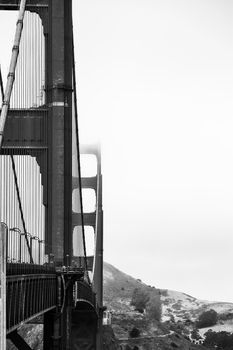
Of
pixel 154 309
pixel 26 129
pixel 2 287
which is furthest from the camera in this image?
pixel 154 309

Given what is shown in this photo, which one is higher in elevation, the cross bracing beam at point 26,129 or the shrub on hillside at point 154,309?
the cross bracing beam at point 26,129

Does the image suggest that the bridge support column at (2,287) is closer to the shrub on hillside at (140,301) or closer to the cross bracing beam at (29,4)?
the cross bracing beam at (29,4)

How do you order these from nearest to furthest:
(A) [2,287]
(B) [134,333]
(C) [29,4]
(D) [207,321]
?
(A) [2,287] < (C) [29,4] < (B) [134,333] < (D) [207,321]

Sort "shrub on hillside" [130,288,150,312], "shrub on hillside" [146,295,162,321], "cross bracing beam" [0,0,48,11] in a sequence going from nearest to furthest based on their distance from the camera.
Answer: "cross bracing beam" [0,0,48,11]
"shrub on hillside" [146,295,162,321]
"shrub on hillside" [130,288,150,312]

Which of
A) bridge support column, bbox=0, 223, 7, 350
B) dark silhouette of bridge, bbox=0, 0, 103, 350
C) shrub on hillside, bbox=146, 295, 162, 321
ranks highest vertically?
dark silhouette of bridge, bbox=0, 0, 103, 350

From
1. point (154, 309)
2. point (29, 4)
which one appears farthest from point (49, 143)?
point (154, 309)

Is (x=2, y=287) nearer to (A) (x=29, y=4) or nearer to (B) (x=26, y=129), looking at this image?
(B) (x=26, y=129)

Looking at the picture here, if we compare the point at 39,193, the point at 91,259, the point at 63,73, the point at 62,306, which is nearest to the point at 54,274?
the point at 62,306

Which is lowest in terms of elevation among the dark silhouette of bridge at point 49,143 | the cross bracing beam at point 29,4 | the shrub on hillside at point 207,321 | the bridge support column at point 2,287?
the shrub on hillside at point 207,321

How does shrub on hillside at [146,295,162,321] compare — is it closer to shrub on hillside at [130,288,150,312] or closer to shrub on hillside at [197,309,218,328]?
shrub on hillside at [130,288,150,312]

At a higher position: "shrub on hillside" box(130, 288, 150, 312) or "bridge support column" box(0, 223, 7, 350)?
"bridge support column" box(0, 223, 7, 350)

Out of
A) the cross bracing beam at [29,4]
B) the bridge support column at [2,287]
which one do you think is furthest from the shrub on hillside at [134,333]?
the bridge support column at [2,287]

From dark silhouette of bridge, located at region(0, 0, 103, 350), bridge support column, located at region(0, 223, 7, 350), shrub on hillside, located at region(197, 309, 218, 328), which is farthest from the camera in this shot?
shrub on hillside, located at region(197, 309, 218, 328)

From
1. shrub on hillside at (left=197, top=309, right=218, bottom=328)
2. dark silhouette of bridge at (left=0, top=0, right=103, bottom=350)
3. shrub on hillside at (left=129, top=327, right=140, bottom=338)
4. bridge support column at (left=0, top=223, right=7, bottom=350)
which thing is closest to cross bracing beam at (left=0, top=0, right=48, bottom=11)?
dark silhouette of bridge at (left=0, top=0, right=103, bottom=350)
